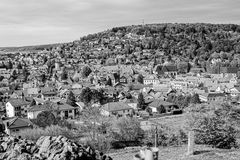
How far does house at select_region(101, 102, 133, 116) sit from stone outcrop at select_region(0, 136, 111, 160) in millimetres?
27962

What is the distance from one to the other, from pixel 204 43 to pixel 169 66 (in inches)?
1535

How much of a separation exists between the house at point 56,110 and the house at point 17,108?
461cm

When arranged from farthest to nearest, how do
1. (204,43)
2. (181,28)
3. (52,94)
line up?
1. (181,28)
2. (204,43)
3. (52,94)

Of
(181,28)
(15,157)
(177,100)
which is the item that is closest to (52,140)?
(15,157)

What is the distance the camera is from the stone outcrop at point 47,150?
692 centimetres

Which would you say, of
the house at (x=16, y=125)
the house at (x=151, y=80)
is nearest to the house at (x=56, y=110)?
the house at (x=16, y=125)

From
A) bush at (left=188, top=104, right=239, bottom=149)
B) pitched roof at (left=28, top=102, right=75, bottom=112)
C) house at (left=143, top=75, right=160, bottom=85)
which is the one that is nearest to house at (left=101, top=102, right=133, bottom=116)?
pitched roof at (left=28, top=102, right=75, bottom=112)

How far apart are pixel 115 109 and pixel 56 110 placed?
7273 millimetres

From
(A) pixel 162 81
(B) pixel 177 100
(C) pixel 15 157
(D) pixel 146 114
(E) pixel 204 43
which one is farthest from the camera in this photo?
(E) pixel 204 43

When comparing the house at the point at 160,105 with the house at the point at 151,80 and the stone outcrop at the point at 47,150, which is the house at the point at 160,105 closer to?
the house at the point at 151,80

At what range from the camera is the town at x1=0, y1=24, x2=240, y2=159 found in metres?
36.5

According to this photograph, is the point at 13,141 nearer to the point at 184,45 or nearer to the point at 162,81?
the point at 162,81

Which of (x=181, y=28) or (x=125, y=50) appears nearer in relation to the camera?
(x=125, y=50)

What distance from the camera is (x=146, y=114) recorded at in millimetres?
37719
